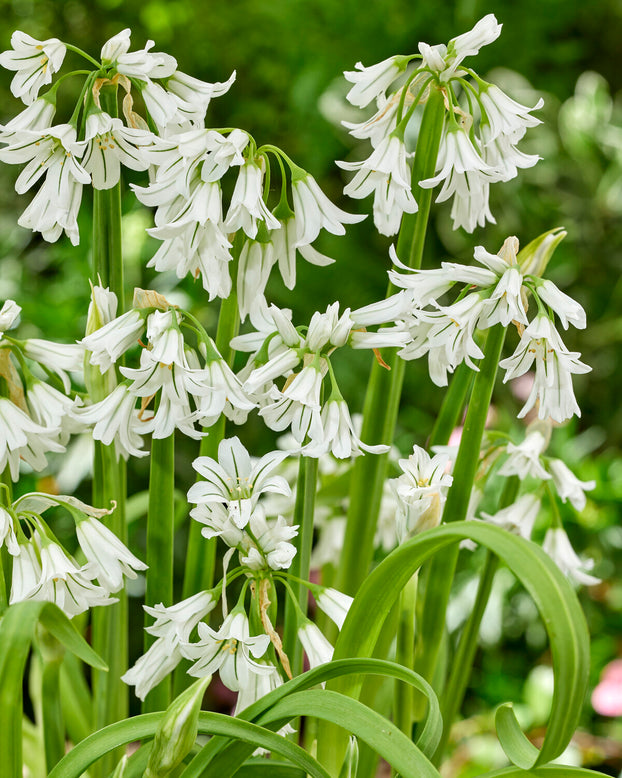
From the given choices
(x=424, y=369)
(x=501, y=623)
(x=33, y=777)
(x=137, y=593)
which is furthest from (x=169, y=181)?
(x=424, y=369)

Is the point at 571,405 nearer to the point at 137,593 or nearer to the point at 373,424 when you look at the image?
the point at 373,424

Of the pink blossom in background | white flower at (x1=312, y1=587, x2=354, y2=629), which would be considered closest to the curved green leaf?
white flower at (x1=312, y1=587, x2=354, y2=629)

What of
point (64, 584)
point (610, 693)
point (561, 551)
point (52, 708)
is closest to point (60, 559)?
point (64, 584)

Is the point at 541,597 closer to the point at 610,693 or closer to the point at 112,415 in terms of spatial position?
the point at 112,415

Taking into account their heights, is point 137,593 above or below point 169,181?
below

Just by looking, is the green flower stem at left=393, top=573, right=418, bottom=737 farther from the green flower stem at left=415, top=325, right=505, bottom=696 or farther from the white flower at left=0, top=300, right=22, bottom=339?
the white flower at left=0, top=300, right=22, bottom=339

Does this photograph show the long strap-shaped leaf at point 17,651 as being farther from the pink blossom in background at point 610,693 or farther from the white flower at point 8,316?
the pink blossom in background at point 610,693
